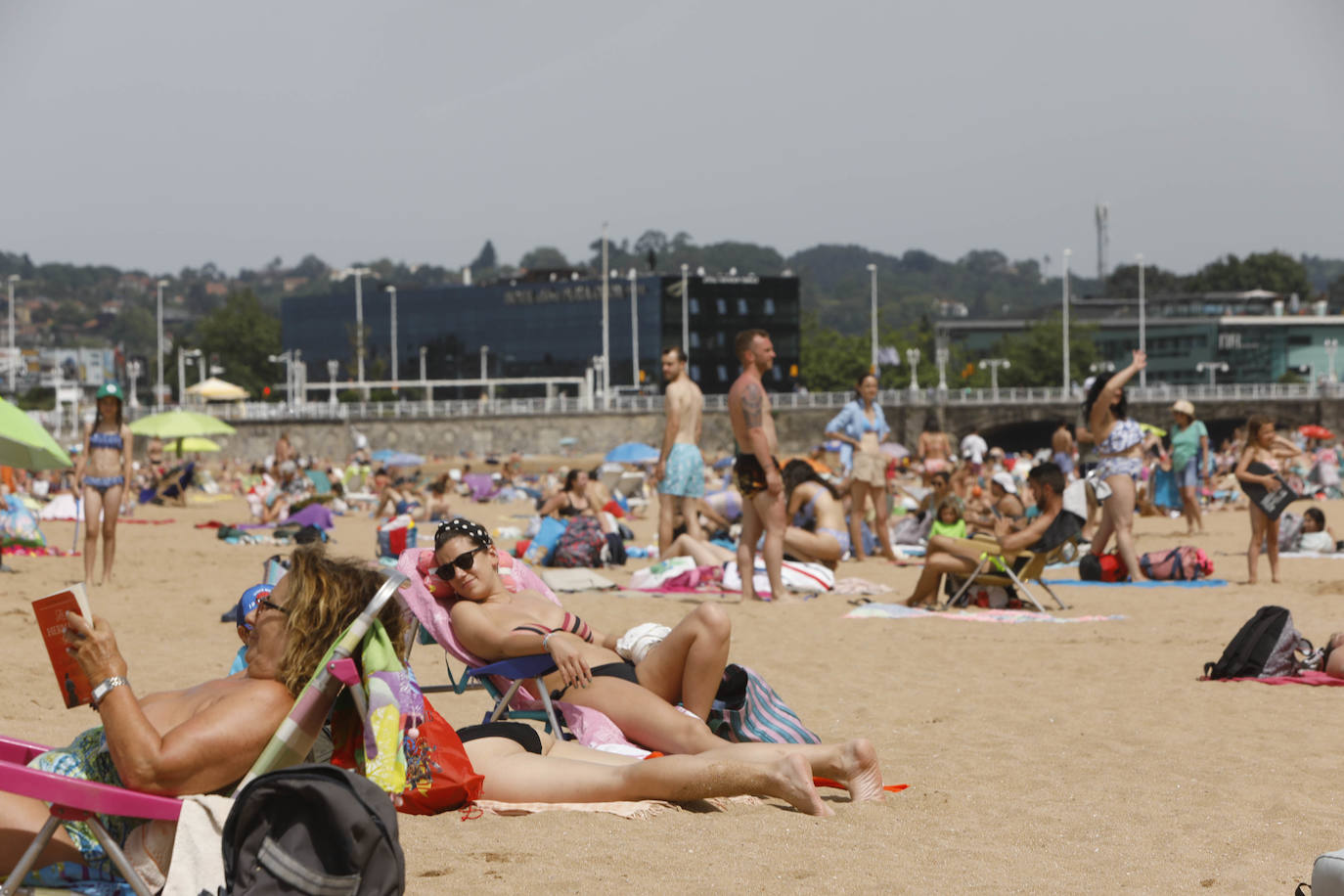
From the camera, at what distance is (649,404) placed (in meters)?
57.1

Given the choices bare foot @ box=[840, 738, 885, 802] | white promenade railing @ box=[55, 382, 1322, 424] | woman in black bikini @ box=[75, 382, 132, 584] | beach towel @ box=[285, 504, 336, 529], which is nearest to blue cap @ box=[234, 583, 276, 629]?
bare foot @ box=[840, 738, 885, 802]

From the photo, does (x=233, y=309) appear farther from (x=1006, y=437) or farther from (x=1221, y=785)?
(x=1221, y=785)

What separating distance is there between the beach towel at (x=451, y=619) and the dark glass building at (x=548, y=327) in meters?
66.8

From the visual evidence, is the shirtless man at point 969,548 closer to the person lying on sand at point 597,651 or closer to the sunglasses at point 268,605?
the person lying on sand at point 597,651

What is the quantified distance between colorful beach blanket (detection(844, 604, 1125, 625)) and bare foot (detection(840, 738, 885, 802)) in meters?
4.02

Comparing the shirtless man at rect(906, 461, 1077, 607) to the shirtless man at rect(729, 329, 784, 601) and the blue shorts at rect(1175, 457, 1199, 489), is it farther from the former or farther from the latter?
the blue shorts at rect(1175, 457, 1199, 489)

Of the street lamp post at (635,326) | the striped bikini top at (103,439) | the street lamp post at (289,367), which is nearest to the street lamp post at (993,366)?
the street lamp post at (635,326)

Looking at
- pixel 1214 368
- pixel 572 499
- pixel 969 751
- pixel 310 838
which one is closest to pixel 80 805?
pixel 310 838

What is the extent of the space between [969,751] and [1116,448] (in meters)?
5.00

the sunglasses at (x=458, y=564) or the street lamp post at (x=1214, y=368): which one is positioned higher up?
the street lamp post at (x=1214, y=368)

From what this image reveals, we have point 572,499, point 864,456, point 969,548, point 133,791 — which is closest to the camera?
point 133,791

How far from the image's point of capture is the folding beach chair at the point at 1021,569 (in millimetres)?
7914

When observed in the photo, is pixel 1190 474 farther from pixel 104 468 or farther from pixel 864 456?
pixel 104 468

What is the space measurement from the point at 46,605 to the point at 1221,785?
3.10 meters
